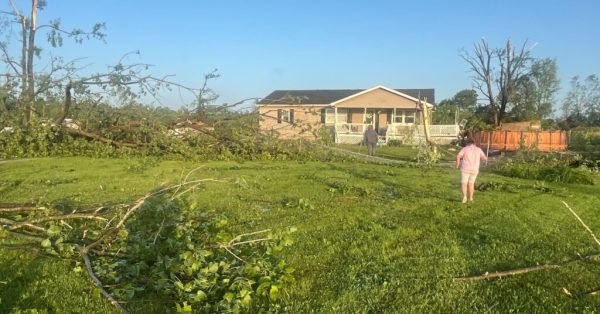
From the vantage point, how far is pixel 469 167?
9.46 metres

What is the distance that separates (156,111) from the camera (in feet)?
51.8

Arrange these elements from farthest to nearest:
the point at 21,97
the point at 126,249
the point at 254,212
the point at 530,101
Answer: the point at 530,101
the point at 21,97
the point at 254,212
the point at 126,249

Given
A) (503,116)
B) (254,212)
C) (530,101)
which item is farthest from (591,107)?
(254,212)

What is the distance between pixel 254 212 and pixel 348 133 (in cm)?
3030

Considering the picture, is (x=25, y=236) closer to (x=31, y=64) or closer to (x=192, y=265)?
(x=192, y=265)

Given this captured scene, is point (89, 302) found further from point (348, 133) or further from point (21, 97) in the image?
point (348, 133)

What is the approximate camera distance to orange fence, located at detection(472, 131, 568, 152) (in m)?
25.8

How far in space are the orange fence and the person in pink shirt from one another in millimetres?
15961

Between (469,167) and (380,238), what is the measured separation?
4.10m

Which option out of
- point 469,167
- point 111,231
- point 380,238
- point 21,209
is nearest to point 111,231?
point 111,231

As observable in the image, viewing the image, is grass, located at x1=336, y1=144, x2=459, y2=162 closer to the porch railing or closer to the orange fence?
the orange fence

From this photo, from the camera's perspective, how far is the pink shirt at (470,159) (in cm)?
947

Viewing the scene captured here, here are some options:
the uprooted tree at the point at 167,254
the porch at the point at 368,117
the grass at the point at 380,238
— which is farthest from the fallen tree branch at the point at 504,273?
the porch at the point at 368,117

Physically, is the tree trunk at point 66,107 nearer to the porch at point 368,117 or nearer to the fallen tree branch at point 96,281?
the fallen tree branch at point 96,281
